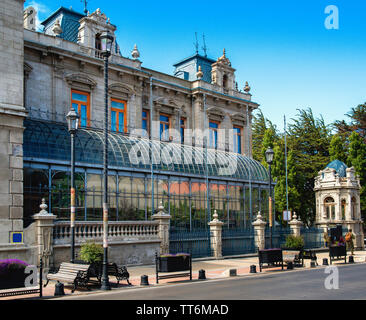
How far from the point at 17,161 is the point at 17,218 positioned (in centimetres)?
218

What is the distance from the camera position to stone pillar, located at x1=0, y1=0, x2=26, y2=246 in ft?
54.7

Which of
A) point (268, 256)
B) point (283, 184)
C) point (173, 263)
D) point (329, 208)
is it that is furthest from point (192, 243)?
point (283, 184)

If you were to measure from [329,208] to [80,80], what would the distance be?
2253 centimetres

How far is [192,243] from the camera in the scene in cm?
2345

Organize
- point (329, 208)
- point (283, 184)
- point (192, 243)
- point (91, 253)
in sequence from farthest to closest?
point (283, 184)
point (329, 208)
point (192, 243)
point (91, 253)

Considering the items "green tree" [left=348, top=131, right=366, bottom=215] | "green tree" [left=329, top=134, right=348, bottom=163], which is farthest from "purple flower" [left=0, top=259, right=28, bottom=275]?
"green tree" [left=329, top=134, right=348, bottom=163]

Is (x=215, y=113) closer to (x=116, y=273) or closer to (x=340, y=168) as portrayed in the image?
(x=340, y=168)

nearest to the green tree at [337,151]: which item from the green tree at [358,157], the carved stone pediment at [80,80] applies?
the green tree at [358,157]

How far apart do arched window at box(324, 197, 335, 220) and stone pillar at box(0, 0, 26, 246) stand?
2690cm

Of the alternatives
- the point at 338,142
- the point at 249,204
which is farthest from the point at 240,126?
the point at 338,142

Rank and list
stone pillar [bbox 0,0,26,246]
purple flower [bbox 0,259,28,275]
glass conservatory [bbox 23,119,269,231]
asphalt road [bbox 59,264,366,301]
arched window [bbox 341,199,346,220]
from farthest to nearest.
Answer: arched window [bbox 341,199,346,220] < glass conservatory [bbox 23,119,269,231] < stone pillar [bbox 0,0,26,246] < purple flower [bbox 0,259,28,275] < asphalt road [bbox 59,264,366,301]

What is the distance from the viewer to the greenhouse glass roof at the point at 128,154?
21317mm

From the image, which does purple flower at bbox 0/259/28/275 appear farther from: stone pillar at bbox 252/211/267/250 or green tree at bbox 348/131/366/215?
green tree at bbox 348/131/366/215

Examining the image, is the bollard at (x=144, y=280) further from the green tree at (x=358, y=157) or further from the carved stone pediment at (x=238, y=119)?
the green tree at (x=358, y=157)
